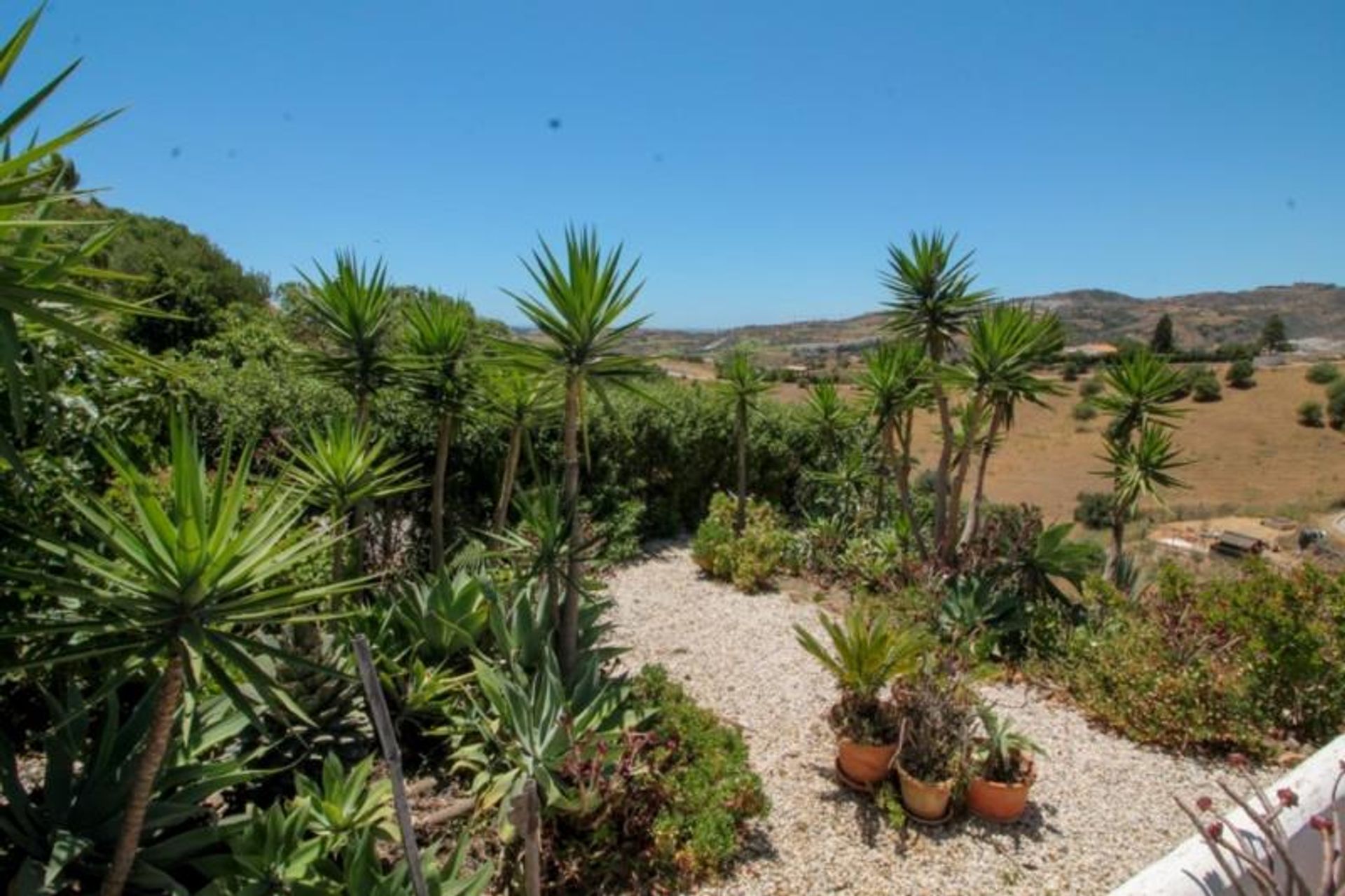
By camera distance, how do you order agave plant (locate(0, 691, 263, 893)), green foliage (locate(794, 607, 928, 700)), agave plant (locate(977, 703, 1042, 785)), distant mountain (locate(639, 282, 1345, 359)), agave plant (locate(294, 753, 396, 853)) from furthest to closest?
distant mountain (locate(639, 282, 1345, 359)) < green foliage (locate(794, 607, 928, 700)) < agave plant (locate(977, 703, 1042, 785)) < agave plant (locate(294, 753, 396, 853)) < agave plant (locate(0, 691, 263, 893))

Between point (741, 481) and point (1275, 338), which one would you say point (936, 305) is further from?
point (1275, 338)

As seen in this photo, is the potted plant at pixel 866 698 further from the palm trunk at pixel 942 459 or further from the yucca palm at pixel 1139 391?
the yucca palm at pixel 1139 391

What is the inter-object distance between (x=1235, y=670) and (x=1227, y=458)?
31.8 metres

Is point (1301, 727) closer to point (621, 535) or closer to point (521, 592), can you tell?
point (521, 592)

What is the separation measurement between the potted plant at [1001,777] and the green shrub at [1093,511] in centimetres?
2035

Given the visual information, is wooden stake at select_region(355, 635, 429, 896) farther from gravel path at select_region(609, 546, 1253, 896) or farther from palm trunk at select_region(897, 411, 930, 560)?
palm trunk at select_region(897, 411, 930, 560)

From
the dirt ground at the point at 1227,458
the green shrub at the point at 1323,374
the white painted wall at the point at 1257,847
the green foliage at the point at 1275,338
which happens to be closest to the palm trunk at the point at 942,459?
the white painted wall at the point at 1257,847

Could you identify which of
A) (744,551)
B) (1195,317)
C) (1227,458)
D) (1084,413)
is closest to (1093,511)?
(1227,458)

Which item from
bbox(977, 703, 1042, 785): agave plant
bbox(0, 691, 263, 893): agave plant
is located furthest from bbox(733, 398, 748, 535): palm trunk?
bbox(0, 691, 263, 893): agave plant

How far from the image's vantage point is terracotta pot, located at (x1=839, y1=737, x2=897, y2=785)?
4008 mm

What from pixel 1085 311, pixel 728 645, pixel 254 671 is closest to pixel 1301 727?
pixel 728 645

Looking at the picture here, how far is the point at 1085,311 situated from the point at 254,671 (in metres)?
63.7

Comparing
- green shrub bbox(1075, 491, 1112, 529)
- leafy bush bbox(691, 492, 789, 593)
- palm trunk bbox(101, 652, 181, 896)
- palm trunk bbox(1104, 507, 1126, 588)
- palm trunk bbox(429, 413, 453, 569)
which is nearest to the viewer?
palm trunk bbox(101, 652, 181, 896)

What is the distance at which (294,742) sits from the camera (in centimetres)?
350
